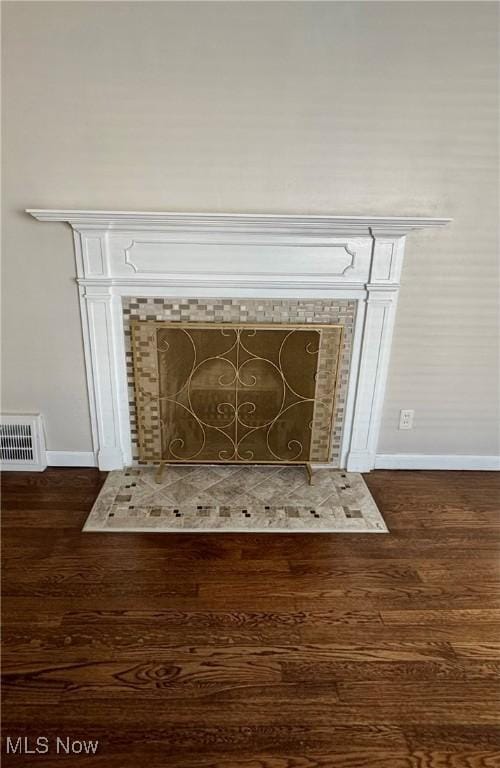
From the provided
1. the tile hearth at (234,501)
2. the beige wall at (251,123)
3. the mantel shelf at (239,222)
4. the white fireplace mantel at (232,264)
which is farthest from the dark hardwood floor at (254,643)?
the mantel shelf at (239,222)

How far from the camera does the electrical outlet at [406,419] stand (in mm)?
2654

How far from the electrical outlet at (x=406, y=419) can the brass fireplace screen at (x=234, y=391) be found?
0.40 metres

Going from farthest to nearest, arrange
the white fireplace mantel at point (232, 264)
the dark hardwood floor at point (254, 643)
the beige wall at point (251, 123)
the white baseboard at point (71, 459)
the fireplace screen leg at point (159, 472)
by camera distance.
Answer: the white baseboard at point (71, 459), the fireplace screen leg at point (159, 472), the white fireplace mantel at point (232, 264), the beige wall at point (251, 123), the dark hardwood floor at point (254, 643)

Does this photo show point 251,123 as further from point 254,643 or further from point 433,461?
point 254,643

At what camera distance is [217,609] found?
181 centimetres

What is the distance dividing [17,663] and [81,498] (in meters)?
0.92

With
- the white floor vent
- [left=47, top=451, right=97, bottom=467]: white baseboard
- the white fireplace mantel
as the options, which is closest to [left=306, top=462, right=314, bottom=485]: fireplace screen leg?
the white fireplace mantel

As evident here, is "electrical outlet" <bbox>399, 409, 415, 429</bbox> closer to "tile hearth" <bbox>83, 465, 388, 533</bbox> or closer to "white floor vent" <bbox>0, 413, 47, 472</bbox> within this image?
"tile hearth" <bbox>83, 465, 388, 533</bbox>

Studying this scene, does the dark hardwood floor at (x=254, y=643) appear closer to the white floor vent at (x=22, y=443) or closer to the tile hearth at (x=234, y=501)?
the tile hearth at (x=234, y=501)

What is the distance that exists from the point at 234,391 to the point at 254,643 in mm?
1187

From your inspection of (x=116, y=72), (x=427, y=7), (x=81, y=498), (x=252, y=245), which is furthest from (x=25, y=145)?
(x=427, y=7)

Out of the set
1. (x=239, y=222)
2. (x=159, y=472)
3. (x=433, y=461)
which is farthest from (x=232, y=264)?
(x=433, y=461)

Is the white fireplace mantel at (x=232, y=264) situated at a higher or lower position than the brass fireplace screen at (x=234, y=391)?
higher

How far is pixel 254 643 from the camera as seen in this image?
1.68 m
